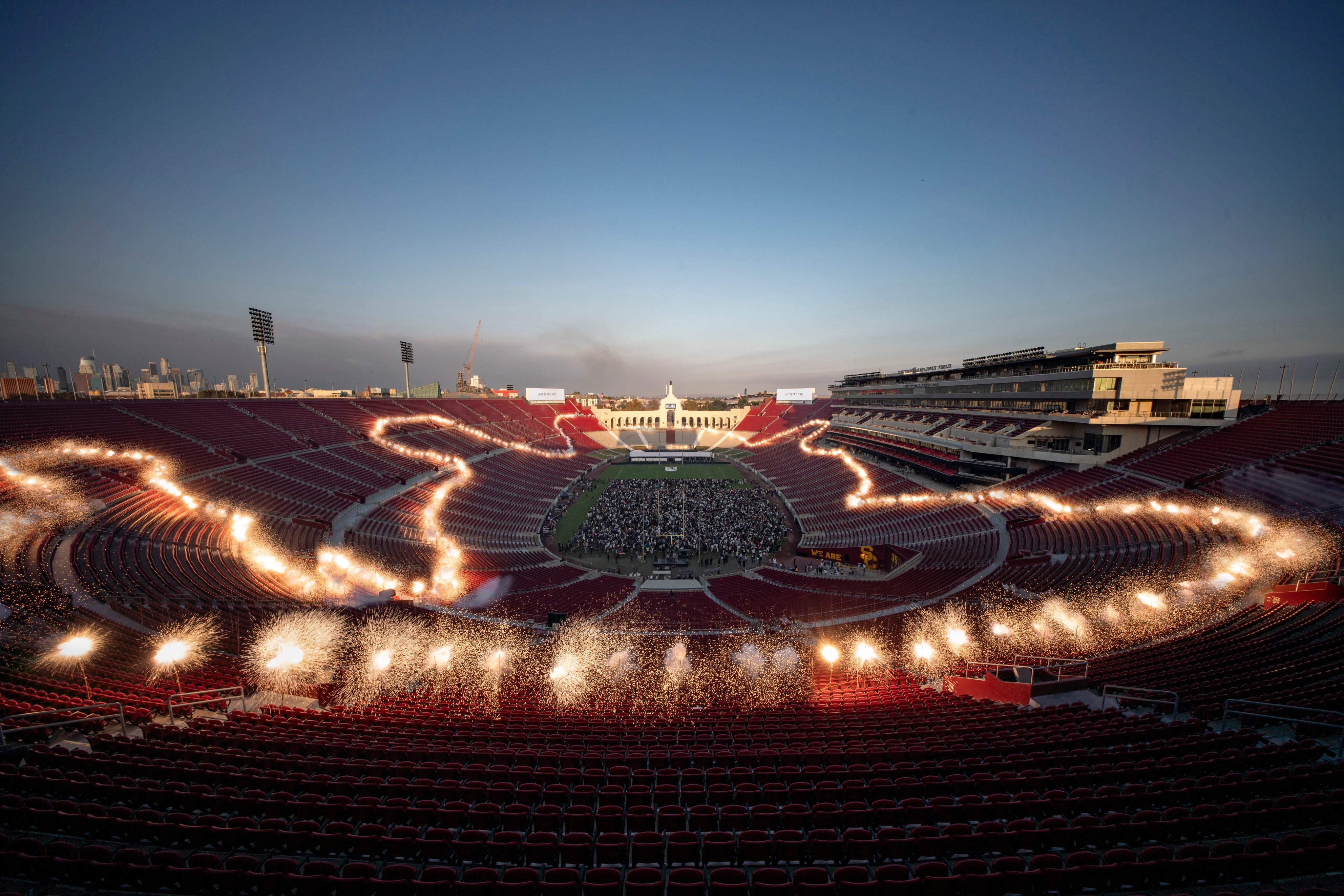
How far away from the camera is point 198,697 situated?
10.5m

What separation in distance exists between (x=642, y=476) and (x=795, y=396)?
64.3m

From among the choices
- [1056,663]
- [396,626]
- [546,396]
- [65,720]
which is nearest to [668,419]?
[546,396]

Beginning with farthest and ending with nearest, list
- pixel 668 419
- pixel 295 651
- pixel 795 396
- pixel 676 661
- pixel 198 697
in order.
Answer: pixel 795 396 < pixel 668 419 < pixel 676 661 < pixel 295 651 < pixel 198 697

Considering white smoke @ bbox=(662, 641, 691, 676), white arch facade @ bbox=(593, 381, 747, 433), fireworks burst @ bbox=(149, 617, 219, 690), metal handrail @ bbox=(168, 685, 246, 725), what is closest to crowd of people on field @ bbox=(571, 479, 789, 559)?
white smoke @ bbox=(662, 641, 691, 676)

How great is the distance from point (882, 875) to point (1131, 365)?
43.3m

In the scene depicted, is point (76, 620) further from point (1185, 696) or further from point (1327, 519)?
point (1327, 519)

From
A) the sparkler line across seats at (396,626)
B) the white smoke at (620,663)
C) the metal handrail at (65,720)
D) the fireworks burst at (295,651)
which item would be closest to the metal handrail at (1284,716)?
the sparkler line across seats at (396,626)

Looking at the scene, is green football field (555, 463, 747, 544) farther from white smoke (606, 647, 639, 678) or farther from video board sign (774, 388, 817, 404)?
video board sign (774, 388, 817, 404)

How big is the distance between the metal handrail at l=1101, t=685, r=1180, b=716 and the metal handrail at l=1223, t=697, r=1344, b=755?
80cm

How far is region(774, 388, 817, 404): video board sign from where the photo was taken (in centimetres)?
11488

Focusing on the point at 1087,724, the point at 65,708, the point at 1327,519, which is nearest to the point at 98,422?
the point at 65,708

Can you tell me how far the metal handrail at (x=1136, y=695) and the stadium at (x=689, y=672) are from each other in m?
0.10

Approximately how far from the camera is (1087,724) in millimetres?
9477

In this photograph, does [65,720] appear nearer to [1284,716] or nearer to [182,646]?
[182,646]
